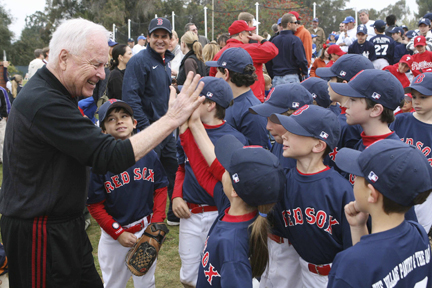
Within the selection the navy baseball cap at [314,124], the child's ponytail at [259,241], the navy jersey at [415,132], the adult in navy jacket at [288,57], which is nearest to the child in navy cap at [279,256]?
the navy baseball cap at [314,124]

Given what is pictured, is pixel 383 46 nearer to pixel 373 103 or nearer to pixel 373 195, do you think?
pixel 373 103

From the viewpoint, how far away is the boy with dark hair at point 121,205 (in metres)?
3.18

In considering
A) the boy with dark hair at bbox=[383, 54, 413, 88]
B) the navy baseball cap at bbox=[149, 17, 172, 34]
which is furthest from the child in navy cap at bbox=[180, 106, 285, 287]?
the boy with dark hair at bbox=[383, 54, 413, 88]

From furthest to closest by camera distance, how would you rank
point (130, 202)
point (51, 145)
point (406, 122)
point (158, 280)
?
point (158, 280)
point (406, 122)
point (130, 202)
point (51, 145)

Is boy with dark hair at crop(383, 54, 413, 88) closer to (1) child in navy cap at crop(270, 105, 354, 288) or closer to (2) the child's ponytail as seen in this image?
(1) child in navy cap at crop(270, 105, 354, 288)

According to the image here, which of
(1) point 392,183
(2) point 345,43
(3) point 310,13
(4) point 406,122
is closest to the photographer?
(1) point 392,183

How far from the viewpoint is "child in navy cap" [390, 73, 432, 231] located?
11.3ft

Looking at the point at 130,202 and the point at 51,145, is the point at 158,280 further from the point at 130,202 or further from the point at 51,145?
the point at 51,145

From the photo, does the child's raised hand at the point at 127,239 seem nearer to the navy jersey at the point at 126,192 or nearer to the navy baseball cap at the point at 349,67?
the navy jersey at the point at 126,192

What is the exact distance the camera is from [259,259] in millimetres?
2252

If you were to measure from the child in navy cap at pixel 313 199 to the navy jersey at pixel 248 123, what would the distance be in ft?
3.77

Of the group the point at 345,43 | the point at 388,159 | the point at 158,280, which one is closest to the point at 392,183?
the point at 388,159

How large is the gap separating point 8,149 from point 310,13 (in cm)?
2110

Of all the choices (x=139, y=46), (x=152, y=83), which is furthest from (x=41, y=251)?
(x=139, y=46)
